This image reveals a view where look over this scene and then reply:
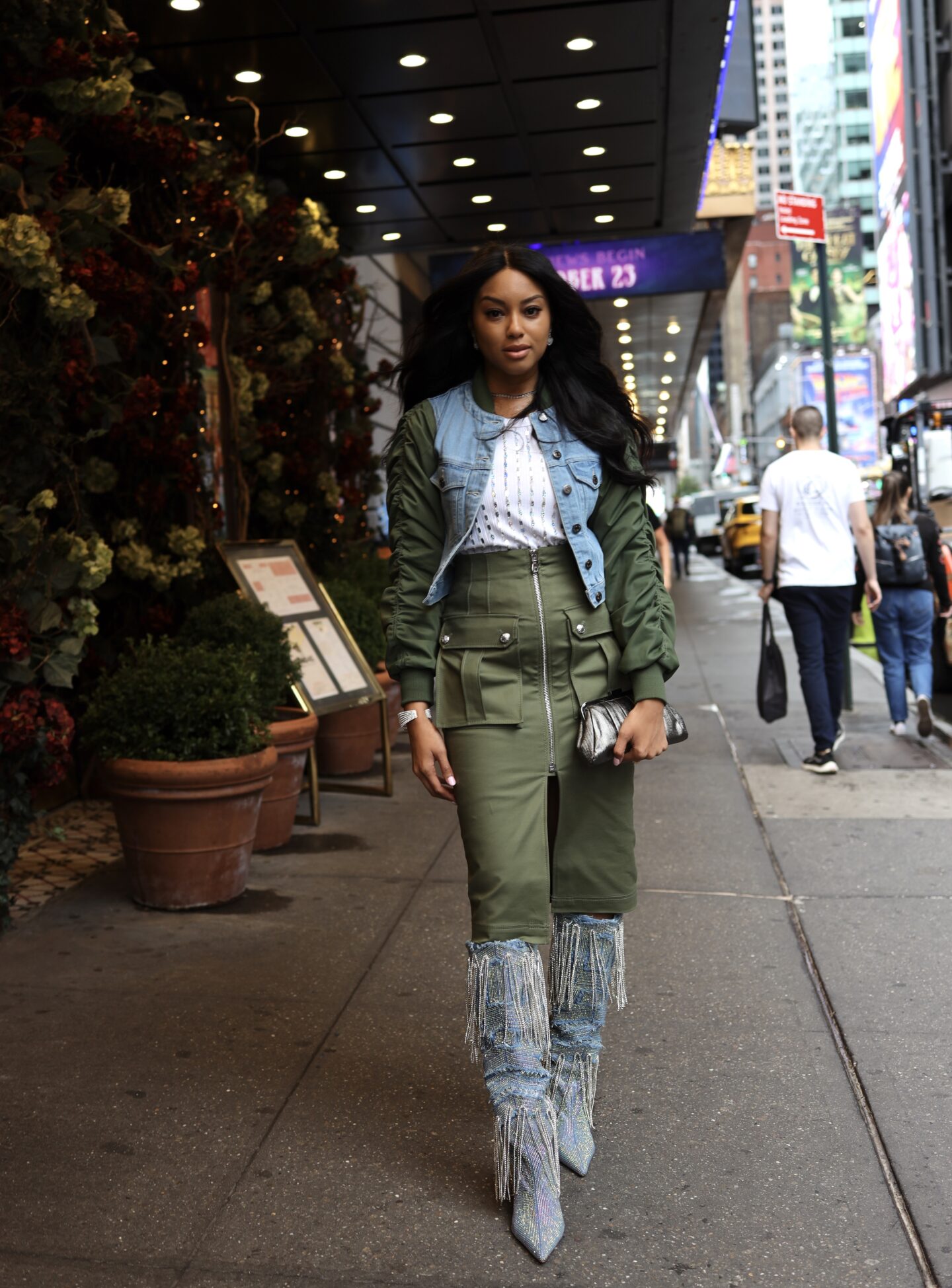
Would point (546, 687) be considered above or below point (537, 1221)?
above

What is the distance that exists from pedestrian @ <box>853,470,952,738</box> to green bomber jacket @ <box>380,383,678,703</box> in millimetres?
5960

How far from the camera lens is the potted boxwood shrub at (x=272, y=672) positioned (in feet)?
20.8

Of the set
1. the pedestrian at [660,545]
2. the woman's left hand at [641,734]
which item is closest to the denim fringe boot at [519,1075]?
the woman's left hand at [641,734]

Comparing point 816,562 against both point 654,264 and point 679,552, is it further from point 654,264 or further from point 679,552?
point 679,552

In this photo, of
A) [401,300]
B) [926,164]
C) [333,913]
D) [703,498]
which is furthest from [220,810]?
[703,498]

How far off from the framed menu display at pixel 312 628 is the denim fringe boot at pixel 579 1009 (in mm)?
3958

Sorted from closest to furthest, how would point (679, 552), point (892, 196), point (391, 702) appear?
point (391, 702) → point (679, 552) → point (892, 196)

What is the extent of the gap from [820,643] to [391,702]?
9.07 ft

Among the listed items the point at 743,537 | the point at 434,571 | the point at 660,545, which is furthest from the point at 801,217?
the point at 743,537

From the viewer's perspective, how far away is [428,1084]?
379 centimetres

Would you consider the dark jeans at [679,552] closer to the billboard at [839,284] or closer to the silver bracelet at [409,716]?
the silver bracelet at [409,716]

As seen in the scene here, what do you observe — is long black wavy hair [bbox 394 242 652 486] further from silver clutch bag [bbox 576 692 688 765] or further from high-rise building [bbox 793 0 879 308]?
high-rise building [bbox 793 0 879 308]

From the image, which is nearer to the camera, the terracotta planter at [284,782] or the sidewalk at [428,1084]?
the sidewalk at [428,1084]

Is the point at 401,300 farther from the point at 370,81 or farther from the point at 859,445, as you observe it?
the point at 859,445
